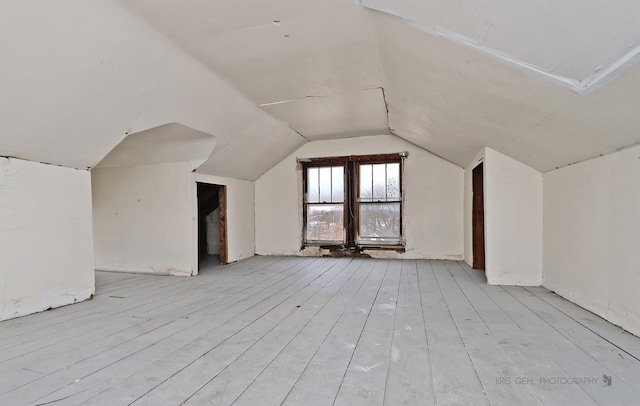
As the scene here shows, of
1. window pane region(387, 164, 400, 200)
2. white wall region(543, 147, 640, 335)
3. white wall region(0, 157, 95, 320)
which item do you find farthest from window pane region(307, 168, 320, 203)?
white wall region(543, 147, 640, 335)

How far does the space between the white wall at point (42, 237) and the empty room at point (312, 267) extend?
0.02 metres

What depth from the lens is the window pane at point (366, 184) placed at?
5.67 m

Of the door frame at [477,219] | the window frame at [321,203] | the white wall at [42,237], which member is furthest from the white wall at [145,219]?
the door frame at [477,219]

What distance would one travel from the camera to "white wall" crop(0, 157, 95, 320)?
2512 mm

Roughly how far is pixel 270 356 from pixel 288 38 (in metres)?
2.27

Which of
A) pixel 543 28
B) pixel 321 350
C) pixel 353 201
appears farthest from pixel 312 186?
pixel 543 28

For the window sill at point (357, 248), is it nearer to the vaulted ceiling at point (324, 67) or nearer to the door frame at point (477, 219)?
the door frame at point (477, 219)

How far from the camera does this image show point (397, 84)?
3.00 meters

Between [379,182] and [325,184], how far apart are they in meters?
1.05

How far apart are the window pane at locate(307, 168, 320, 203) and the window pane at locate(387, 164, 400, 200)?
1383mm

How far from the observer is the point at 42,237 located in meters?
2.74

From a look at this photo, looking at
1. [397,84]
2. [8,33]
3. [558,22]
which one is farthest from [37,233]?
[558,22]

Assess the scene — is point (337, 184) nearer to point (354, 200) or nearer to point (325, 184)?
point (325, 184)

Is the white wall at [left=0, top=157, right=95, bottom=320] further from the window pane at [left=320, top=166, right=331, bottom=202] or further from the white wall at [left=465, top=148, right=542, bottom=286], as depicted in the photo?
the white wall at [left=465, top=148, right=542, bottom=286]
